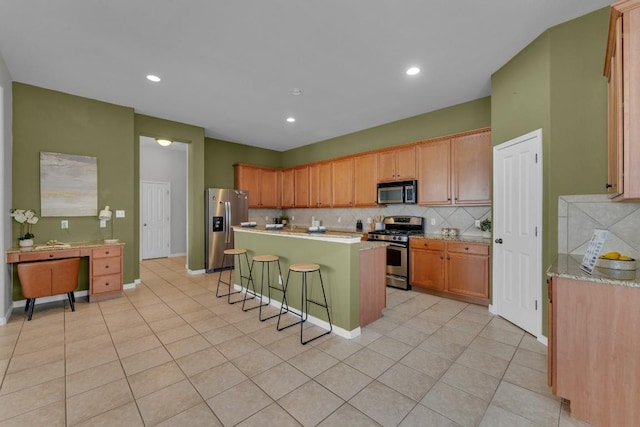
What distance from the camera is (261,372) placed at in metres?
2.26

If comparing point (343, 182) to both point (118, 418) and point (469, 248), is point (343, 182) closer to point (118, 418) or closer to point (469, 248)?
point (469, 248)

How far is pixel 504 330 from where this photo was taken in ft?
9.95

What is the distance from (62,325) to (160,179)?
16.4 ft

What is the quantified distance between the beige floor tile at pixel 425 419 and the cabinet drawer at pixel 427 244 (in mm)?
2654

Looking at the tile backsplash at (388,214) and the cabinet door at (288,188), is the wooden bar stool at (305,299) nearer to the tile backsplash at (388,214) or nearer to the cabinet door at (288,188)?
the tile backsplash at (388,214)

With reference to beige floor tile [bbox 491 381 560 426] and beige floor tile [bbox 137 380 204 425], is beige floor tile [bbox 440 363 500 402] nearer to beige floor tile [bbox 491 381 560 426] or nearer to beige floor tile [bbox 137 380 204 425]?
beige floor tile [bbox 491 381 560 426]

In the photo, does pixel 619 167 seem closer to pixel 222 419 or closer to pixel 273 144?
pixel 222 419

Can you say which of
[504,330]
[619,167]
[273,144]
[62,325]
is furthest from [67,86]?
[504,330]

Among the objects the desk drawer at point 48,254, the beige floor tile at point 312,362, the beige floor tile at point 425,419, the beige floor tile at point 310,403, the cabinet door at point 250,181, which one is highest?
the cabinet door at point 250,181

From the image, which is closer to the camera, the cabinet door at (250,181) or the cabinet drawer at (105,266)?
the cabinet drawer at (105,266)

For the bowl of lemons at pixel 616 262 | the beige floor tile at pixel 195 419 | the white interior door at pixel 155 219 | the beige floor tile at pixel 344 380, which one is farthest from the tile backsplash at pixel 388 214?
the beige floor tile at pixel 195 419

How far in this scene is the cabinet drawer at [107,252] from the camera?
3944mm

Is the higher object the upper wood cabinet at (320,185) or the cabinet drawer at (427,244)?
the upper wood cabinet at (320,185)

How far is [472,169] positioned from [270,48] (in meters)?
3.22
